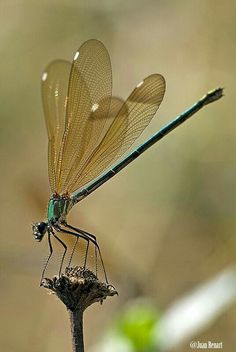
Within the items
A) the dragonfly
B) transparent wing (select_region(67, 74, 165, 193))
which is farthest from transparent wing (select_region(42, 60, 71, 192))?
transparent wing (select_region(67, 74, 165, 193))

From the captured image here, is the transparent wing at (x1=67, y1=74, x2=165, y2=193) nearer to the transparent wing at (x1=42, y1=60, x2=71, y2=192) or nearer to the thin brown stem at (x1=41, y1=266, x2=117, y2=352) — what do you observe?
the transparent wing at (x1=42, y1=60, x2=71, y2=192)

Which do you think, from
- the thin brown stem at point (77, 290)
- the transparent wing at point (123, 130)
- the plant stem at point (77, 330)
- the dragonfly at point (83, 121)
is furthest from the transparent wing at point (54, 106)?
the plant stem at point (77, 330)

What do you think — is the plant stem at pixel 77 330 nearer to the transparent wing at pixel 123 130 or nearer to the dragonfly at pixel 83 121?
the dragonfly at pixel 83 121

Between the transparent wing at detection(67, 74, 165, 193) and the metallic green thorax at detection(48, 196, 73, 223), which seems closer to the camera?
the metallic green thorax at detection(48, 196, 73, 223)

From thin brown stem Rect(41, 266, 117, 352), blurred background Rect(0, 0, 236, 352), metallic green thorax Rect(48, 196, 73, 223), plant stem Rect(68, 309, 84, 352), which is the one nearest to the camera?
plant stem Rect(68, 309, 84, 352)

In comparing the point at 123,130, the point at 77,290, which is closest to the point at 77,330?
the point at 77,290

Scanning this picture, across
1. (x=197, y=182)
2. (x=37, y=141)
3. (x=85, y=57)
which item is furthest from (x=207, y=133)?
(x=85, y=57)
